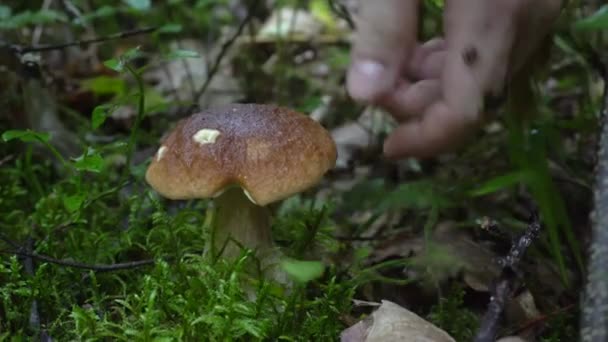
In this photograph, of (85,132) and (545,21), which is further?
(85,132)

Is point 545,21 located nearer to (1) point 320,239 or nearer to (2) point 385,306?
(2) point 385,306

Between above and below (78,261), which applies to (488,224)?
above

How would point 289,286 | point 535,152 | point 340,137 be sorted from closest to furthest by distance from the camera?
point 535,152
point 289,286
point 340,137

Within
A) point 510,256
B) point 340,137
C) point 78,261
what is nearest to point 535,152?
point 510,256

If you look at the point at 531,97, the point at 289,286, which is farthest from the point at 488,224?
the point at 289,286

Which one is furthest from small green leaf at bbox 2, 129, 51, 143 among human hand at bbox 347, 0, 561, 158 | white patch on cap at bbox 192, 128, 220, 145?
human hand at bbox 347, 0, 561, 158

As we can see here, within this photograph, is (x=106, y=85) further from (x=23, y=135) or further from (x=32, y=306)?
(x=32, y=306)

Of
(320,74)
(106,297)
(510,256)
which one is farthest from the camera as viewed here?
(320,74)

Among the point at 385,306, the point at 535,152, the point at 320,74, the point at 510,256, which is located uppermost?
the point at 535,152
